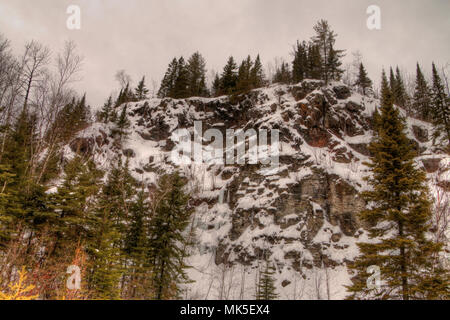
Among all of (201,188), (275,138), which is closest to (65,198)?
(201,188)

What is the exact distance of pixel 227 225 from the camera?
109 feet

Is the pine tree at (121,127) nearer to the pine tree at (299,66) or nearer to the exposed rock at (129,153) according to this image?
the exposed rock at (129,153)

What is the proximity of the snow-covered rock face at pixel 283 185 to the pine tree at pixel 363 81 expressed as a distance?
11.6 meters

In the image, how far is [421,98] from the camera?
180 ft

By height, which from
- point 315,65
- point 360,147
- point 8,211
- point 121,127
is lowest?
point 8,211

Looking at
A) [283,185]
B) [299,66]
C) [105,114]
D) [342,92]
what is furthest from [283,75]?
[105,114]

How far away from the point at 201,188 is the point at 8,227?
86.8ft

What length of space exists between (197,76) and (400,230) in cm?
5843

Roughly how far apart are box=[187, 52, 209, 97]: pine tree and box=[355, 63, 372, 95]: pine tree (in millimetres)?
35317

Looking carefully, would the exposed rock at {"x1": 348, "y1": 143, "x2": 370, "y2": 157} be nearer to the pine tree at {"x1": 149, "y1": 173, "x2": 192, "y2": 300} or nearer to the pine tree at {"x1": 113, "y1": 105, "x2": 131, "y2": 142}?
the pine tree at {"x1": 149, "y1": 173, "x2": 192, "y2": 300}

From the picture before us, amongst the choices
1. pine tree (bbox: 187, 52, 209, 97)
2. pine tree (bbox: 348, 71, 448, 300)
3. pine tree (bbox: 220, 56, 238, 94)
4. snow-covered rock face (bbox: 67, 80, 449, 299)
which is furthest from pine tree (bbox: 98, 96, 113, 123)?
pine tree (bbox: 348, 71, 448, 300)

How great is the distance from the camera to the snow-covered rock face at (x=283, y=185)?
26.9m

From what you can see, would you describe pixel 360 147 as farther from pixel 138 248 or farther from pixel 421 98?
pixel 138 248

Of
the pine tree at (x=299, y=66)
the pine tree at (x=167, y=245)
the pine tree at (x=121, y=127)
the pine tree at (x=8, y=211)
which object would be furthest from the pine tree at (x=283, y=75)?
the pine tree at (x=8, y=211)
